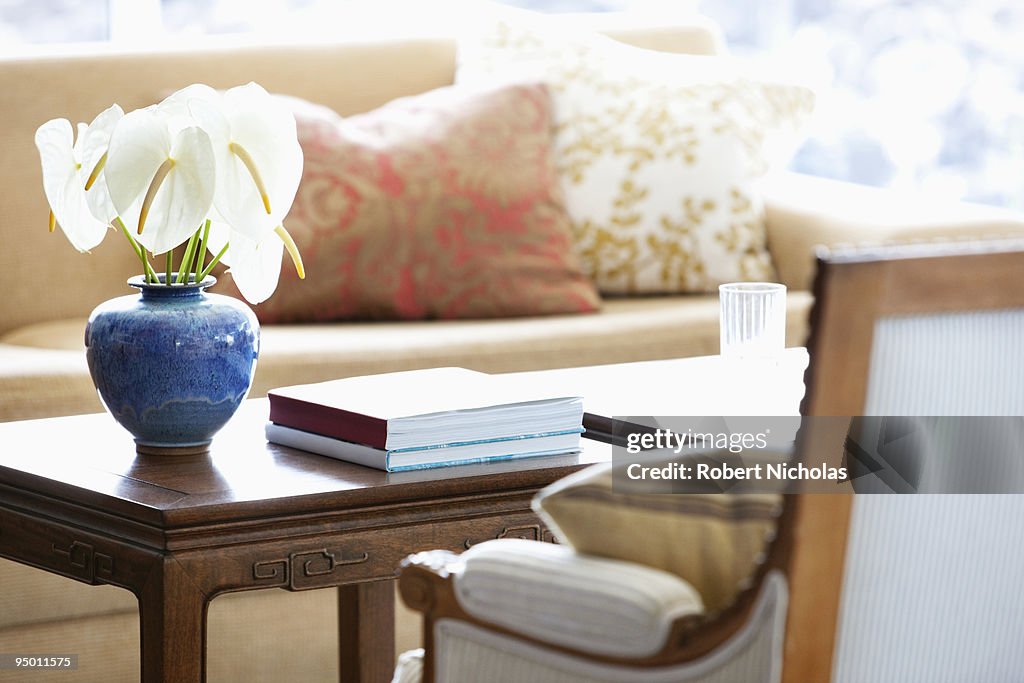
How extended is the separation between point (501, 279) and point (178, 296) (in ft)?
3.93

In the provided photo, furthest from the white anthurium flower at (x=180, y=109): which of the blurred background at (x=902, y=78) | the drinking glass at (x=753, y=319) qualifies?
the blurred background at (x=902, y=78)

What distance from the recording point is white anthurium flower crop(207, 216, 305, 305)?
1.48 m

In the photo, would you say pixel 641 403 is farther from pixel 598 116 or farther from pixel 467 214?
pixel 598 116

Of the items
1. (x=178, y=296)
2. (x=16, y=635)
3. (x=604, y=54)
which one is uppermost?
(x=604, y=54)

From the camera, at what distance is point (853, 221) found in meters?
2.73

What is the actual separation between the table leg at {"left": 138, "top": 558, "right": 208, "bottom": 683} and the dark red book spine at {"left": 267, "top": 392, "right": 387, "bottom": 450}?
0.23 meters

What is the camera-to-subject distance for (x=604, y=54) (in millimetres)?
2934

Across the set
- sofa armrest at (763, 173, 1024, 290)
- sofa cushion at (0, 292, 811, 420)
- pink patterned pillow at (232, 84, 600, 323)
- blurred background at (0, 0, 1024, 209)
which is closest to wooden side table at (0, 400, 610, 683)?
sofa cushion at (0, 292, 811, 420)

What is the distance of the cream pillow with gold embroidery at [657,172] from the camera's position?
278 cm

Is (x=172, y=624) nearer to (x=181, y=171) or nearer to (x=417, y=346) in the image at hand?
(x=181, y=171)

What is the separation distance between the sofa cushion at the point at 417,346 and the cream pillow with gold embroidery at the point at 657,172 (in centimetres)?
9

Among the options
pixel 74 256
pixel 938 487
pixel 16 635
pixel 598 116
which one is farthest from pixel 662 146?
pixel 938 487

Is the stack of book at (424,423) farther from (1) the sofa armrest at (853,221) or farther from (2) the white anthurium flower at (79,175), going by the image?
(1) the sofa armrest at (853,221)

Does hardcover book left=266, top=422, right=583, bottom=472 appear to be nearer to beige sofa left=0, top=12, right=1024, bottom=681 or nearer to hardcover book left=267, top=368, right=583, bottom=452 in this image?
hardcover book left=267, top=368, right=583, bottom=452
